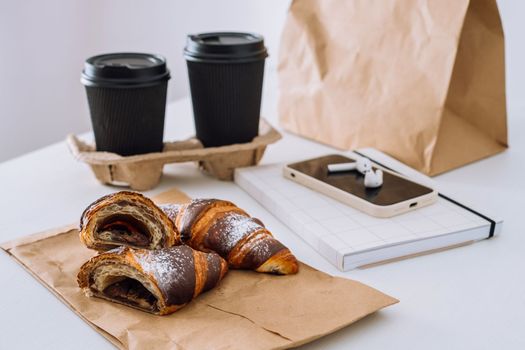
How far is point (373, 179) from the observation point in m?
0.91

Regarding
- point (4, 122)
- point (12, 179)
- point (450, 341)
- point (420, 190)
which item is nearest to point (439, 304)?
point (450, 341)

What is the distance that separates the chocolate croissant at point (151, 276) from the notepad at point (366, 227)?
6.3 inches

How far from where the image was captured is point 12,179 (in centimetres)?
104

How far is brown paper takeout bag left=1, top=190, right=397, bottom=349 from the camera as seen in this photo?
0.62 meters

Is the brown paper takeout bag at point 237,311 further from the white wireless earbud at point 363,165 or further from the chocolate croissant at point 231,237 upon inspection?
the white wireless earbud at point 363,165

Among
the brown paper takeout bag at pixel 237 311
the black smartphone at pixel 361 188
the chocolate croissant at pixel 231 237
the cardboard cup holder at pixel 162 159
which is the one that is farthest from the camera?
the cardboard cup holder at pixel 162 159

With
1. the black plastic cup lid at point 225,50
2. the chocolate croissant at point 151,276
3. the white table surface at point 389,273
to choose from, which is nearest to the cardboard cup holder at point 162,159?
the white table surface at point 389,273

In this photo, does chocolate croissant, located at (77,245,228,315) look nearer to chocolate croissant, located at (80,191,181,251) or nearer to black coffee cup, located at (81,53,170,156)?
chocolate croissant, located at (80,191,181,251)

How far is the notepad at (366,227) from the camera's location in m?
0.79

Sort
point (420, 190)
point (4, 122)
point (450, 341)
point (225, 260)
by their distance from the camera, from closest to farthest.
A: 1. point (450, 341)
2. point (225, 260)
3. point (420, 190)
4. point (4, 122)

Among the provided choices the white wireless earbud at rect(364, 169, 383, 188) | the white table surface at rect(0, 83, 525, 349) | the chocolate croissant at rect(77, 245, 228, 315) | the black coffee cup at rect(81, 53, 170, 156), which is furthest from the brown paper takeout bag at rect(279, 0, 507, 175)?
the chocolate croissant at rect(77, 245, 228, 315)

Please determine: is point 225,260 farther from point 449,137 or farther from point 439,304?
point 449,137

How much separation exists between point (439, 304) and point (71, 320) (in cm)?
38

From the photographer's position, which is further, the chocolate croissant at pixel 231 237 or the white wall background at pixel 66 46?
the white wall background at pixel 66 46
